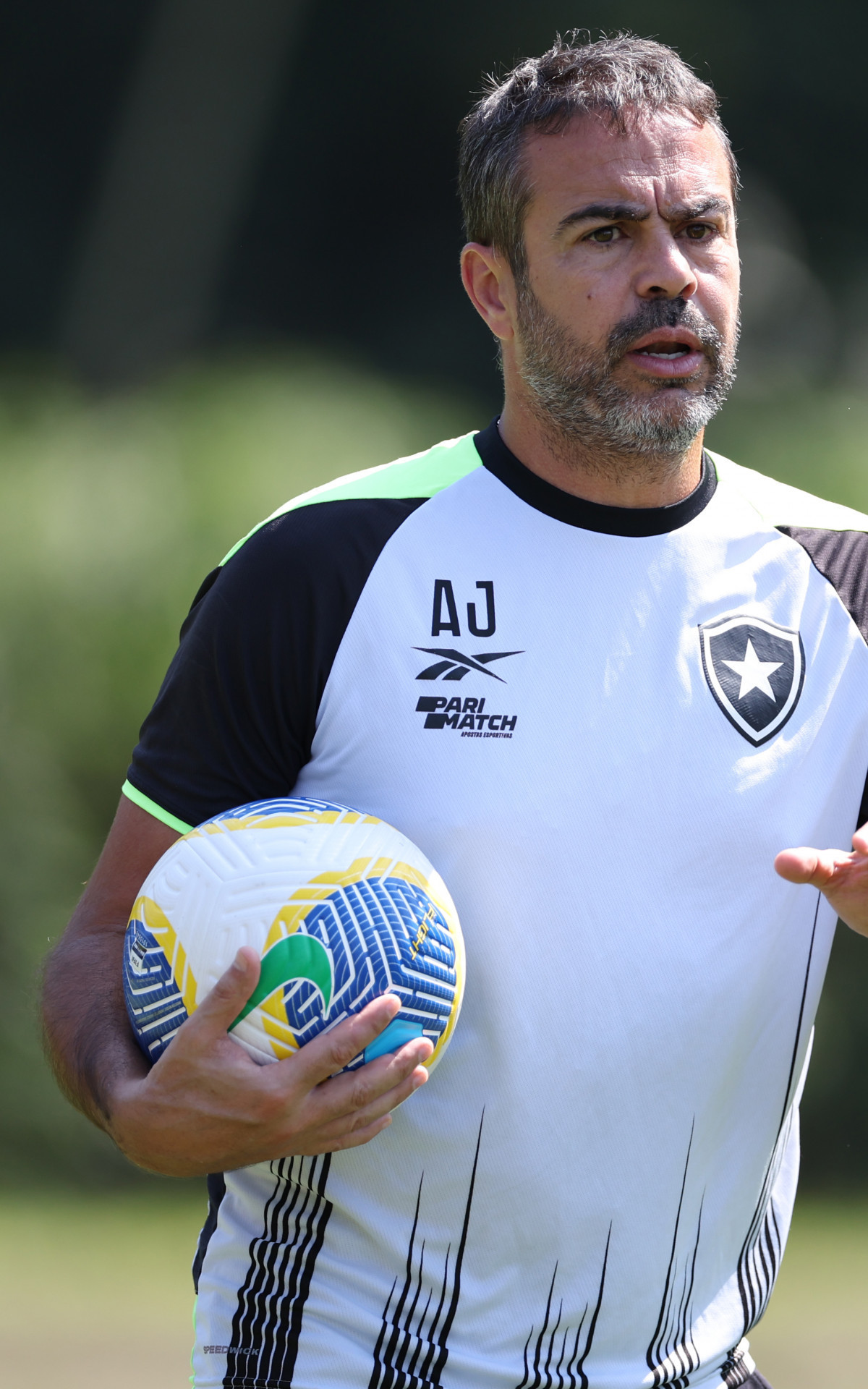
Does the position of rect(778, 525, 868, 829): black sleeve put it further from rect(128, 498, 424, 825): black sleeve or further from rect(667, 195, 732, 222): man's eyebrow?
rect(128, 498, 424, 825): black sleeve

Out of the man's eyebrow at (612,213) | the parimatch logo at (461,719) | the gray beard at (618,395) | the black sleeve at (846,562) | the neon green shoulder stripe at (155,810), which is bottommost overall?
the neon green shoulder stripe at (155,810)

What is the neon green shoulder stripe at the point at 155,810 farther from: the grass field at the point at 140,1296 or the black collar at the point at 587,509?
the grass field at the point at 140,1296

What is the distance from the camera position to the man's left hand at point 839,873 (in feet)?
5.88

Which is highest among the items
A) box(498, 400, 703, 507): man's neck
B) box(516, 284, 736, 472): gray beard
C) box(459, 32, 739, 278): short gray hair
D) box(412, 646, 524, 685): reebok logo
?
box(459, 32, 739, 278): short gray hair

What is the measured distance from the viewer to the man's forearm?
6.15 feet

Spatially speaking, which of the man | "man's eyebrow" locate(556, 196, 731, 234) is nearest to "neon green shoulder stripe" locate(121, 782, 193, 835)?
the man

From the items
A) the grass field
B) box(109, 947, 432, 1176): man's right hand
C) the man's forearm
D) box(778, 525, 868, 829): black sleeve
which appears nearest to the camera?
box(109, 947, 432, 1176): man's right hand

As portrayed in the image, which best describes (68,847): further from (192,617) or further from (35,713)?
(192,617)

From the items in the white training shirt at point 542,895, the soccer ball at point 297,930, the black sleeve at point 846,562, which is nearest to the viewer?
the soccer ball at point 297,930

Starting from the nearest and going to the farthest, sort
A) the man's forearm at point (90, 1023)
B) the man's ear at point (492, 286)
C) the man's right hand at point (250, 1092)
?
the man's right hand at point (250, 1092)
the man's forearm at point (90, 1023)
the man's ear at point (492, 286)

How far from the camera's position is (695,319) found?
Result: 213cm

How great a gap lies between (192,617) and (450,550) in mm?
395

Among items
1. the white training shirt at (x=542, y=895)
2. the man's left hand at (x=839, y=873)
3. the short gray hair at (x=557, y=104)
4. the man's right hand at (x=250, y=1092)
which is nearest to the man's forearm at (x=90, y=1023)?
the man's right hand at (x=250, y=1092)

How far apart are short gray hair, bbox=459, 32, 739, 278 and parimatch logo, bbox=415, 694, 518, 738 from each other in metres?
0.72
